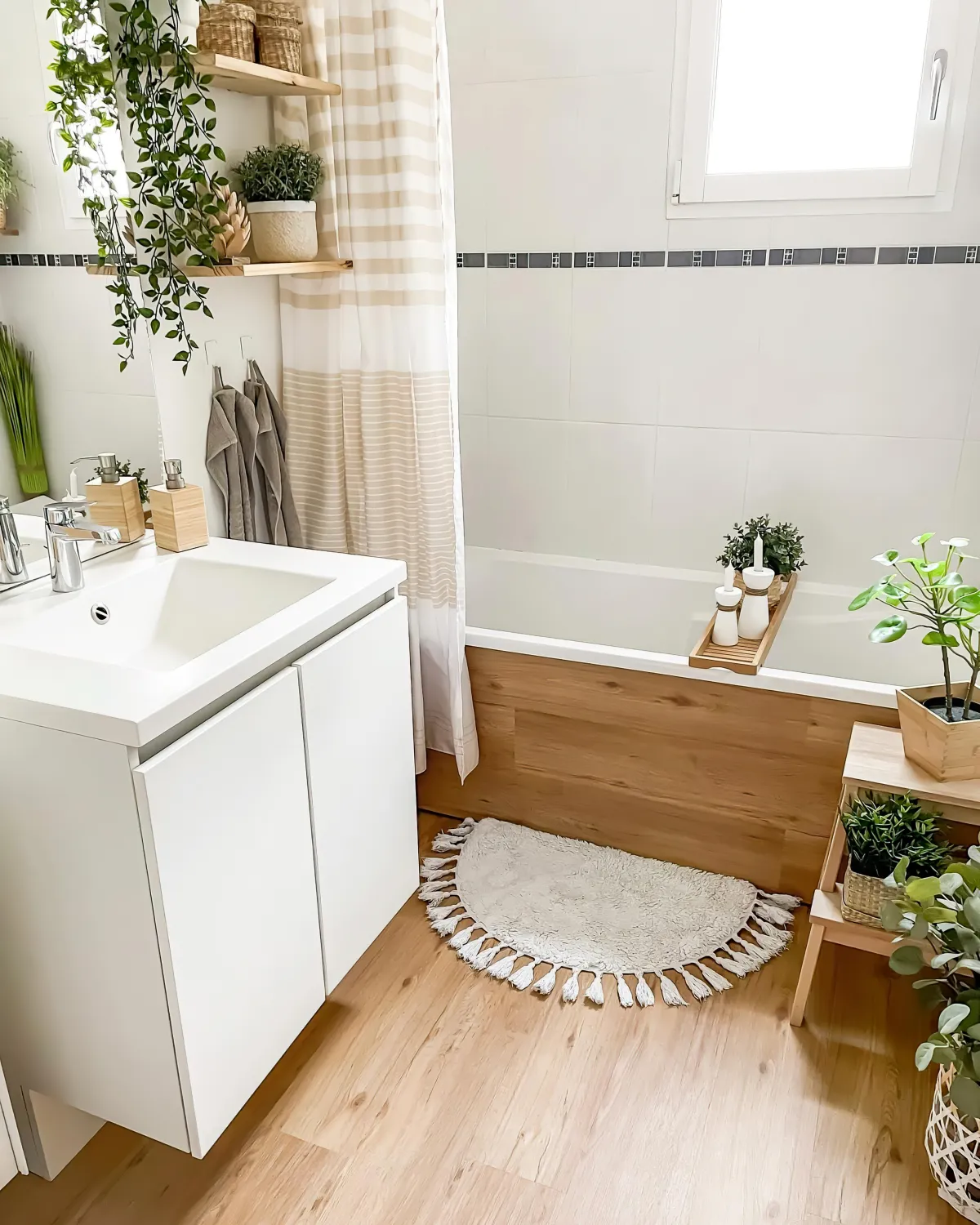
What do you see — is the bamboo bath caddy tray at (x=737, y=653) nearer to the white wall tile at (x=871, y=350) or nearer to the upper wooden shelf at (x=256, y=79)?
the white wall tile at (x=871, y=350)

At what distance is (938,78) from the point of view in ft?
7.60

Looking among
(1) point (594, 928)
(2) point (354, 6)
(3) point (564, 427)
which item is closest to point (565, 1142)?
(1) point (594, 928)

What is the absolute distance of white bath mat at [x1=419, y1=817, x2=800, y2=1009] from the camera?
1977mm

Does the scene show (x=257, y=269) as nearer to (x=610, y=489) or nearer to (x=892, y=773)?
(x=610, y=489)

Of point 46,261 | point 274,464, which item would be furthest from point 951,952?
point 46,261

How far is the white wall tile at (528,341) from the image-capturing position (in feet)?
9.29

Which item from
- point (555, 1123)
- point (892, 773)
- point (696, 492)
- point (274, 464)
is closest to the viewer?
point (555, 1123)

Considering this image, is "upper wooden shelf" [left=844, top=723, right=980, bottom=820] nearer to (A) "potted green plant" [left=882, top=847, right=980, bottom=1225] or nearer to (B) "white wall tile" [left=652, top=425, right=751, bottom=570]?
(A) "potted green plant" [left=882, top=847, right=980, bottom=1225]

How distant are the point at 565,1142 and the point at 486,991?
37cm

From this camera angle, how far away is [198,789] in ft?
4.28

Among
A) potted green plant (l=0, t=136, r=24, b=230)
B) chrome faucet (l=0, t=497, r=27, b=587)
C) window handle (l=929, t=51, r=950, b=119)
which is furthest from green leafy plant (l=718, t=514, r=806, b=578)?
potted green plant (l=0, t=136, r=24, b=230)

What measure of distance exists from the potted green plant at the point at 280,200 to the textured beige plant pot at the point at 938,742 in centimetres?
150

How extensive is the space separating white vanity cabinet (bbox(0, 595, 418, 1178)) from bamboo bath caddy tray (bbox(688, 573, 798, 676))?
749 millimetres

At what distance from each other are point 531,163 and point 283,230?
1055 millimetres
